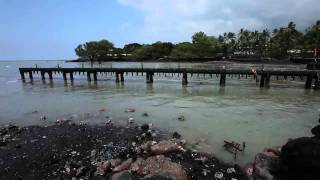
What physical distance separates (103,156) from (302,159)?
7.89m

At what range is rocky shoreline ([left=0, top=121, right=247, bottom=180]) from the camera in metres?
10.9

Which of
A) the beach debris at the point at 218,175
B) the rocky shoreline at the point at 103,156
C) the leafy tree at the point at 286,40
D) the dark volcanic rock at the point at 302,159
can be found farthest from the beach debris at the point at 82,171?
the leafy tree at the point at 286,40

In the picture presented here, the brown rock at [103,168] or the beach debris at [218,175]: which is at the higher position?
the brown rock at [103,168]

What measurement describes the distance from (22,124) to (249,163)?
14.7 meters

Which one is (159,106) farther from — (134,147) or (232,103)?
(134,147)

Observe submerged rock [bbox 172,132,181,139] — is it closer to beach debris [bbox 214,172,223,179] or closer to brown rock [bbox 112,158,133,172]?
brown rock [bbox 112,158,133,172]

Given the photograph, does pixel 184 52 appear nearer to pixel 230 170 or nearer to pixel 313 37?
pixel 313 37

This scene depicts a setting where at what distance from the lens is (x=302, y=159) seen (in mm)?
8609

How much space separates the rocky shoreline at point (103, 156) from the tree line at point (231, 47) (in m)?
79.3

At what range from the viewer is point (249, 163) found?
39.6 feet

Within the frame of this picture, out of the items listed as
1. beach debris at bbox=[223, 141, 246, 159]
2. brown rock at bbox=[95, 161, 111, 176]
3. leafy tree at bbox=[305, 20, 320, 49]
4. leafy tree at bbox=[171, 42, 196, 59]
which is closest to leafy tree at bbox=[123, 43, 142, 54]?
leafy tree at bbox=[171, 42, 196, 59]

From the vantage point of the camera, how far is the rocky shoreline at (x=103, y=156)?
10.9 m

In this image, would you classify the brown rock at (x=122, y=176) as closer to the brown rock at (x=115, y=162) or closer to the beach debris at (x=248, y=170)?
the brown rock at (x=115, y=162)

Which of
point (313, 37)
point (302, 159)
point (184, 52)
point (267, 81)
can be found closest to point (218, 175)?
point (302, 159)
